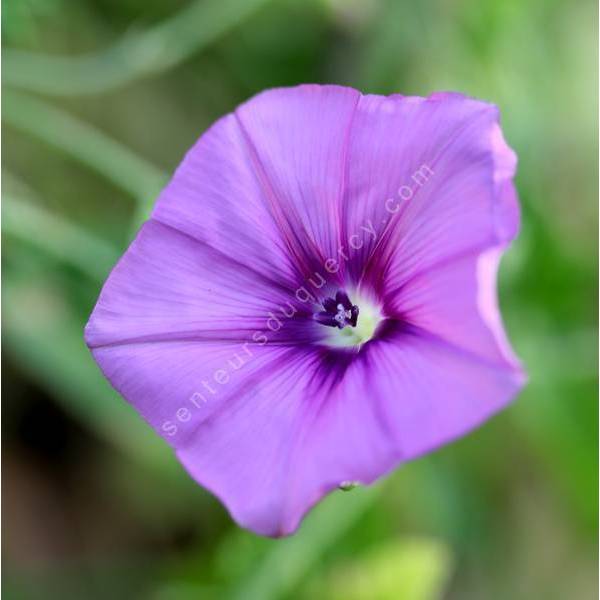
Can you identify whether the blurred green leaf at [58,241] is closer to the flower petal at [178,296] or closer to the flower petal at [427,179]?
the flower petal at [178,296]

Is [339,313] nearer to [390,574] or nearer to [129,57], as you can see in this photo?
[390,574]

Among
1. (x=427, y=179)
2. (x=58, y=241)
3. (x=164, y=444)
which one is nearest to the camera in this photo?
(x=427, y=179)

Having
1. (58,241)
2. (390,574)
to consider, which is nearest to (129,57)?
(58,241)

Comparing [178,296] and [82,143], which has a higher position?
[82,143]

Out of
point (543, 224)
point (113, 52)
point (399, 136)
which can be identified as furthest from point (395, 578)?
point (113, 52)

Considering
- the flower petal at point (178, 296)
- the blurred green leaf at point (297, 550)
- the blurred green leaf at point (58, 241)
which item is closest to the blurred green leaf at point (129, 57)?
the blurred green leaf at point (58, 241)

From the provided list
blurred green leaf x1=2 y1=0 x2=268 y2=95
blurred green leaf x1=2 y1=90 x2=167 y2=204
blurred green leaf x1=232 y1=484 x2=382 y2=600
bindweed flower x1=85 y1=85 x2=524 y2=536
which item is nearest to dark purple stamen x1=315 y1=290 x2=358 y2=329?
bindweed flower x1=85 y1=85 x2=524 y2=536

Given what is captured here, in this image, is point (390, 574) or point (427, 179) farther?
point (390, 574)
